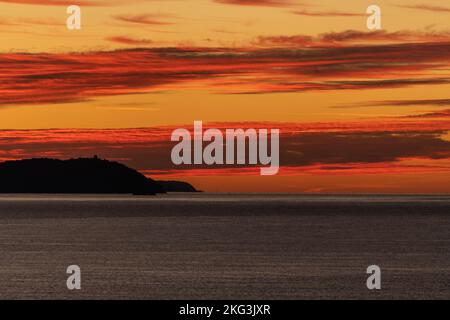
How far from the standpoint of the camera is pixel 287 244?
12056cm

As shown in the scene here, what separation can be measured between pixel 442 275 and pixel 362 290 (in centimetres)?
1213

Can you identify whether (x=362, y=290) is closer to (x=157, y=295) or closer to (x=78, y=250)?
(x=157, y=295)

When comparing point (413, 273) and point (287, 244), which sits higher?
point (287, 244)

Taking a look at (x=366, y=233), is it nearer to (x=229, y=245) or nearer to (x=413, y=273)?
(x=229, y=245)

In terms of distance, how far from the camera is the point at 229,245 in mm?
118500

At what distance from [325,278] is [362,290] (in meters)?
6.67

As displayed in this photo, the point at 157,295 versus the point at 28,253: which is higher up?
the point at 28,253
